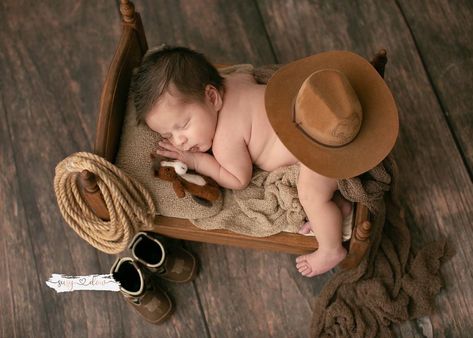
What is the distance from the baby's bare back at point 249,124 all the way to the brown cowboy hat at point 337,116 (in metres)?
0.18

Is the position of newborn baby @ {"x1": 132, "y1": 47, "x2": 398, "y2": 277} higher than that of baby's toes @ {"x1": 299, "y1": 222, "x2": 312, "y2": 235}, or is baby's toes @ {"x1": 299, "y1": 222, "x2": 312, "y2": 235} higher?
newborn baby @ {"x1": 132, "y1": 47, "x2": 398, "y2": 277}

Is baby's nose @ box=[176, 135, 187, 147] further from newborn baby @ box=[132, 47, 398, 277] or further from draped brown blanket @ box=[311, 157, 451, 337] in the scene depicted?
draped brown blanket @ box=[311, 157, 451, 337]

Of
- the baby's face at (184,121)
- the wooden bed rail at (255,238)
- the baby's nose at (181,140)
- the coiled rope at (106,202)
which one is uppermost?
the baby's face at (184,121)

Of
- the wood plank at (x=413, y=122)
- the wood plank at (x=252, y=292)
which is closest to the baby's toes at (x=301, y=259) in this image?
the wood plank at (x=252, y=292)

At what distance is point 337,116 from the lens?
99 cm

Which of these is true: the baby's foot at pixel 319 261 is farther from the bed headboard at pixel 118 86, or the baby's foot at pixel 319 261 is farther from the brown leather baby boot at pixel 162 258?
the bed headboard at pixel 118 86

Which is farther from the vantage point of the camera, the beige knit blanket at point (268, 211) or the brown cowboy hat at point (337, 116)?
the beige knit blanket at point (268, 211)

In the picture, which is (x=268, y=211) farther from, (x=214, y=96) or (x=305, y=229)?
(x=214, y=96)

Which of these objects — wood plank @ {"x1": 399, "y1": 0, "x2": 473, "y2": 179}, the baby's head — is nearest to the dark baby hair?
the baby's head

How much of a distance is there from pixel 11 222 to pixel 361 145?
3.79 ft

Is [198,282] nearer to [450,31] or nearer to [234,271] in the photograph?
[234,271]

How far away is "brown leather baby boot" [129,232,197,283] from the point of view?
1430mm

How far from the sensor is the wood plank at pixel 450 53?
165 centimetres

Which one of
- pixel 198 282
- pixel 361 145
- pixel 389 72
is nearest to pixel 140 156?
pixel 198 282
